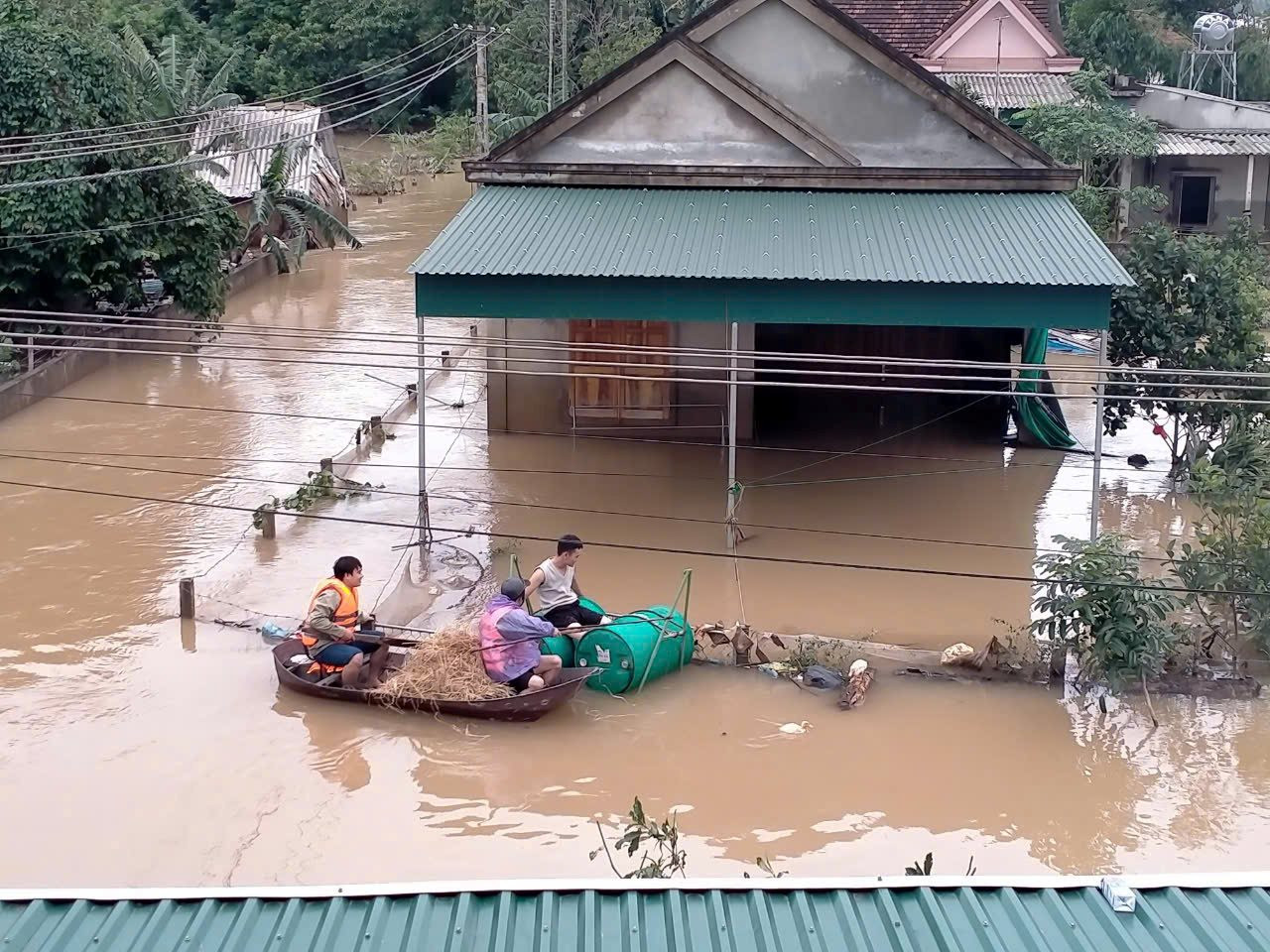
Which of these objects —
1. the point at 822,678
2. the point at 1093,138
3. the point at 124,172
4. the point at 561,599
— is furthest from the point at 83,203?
the point at 1093,138

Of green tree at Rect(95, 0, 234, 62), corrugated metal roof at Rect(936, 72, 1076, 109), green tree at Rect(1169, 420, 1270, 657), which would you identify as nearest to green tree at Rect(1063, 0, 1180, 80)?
corrugated metal roof at Rect(936, 72, 1076, 109)

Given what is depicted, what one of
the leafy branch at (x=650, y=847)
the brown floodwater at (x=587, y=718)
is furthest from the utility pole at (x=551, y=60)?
the leafy branch at (x=650, y=847)

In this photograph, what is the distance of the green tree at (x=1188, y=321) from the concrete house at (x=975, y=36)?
58.0 feet

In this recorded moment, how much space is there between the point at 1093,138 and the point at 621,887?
27.2 meters

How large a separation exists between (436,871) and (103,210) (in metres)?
18.2

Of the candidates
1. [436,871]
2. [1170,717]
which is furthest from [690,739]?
[1170,717]

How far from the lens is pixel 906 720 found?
1251 centimetres

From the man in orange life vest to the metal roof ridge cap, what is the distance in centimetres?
598

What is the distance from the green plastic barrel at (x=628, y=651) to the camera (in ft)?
41.7

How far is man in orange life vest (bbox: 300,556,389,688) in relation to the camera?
1232 centimetres

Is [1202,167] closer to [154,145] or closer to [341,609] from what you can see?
[154,145]

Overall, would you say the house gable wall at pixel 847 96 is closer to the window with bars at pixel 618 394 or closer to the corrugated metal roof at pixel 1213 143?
the window with bars at pixel 618 394

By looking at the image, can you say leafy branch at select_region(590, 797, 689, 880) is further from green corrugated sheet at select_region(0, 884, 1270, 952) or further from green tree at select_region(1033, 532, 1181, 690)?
green tree at select_region(1033, 532, 1181, 690)

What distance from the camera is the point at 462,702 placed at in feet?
39.7
